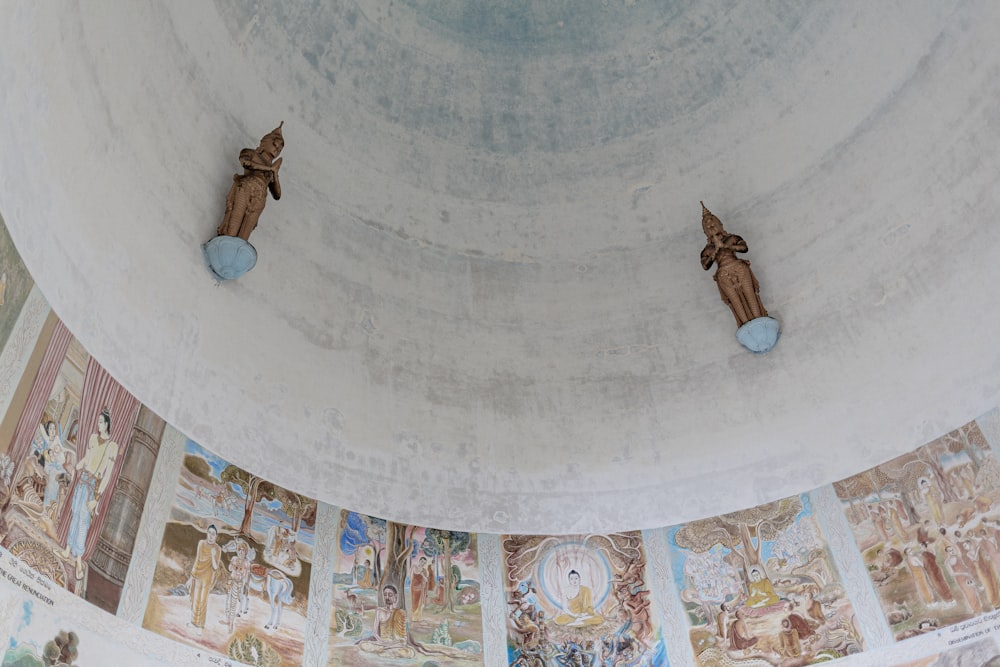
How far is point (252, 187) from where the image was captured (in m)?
11.8

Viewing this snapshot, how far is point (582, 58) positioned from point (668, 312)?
4023 millimetres

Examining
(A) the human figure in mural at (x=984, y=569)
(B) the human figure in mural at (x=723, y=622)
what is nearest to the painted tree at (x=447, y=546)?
(B) the human figure in mural at (x=723, y=622)

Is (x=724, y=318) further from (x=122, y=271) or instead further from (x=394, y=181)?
(x=122, y=271)

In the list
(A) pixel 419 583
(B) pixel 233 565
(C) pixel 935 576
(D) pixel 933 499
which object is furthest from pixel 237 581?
(D) pixel 933 499

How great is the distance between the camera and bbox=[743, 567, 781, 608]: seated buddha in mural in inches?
460

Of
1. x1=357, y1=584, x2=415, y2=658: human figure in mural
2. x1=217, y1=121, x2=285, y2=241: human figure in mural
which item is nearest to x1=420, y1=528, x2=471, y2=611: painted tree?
x1=357, y1=584, x2=415, y2=658: human figure in mural

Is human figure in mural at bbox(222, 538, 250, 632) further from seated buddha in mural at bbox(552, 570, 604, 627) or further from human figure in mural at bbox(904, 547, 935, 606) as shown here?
human figure in mural at bbox(904, 547, 935, 606)

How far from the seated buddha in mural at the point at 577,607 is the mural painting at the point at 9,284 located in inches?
255

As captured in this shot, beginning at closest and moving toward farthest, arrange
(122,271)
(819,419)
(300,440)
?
(122,271) < (300,440) < (819,419)

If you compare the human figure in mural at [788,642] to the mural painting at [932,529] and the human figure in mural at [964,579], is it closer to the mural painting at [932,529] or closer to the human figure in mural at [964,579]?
the mural painting at [932,529]

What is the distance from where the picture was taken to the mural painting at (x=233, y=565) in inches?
389

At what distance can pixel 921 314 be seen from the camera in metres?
12.3

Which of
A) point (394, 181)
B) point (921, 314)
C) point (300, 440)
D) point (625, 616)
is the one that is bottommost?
point (625, 616)

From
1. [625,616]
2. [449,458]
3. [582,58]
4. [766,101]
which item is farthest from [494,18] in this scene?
[625,616]
